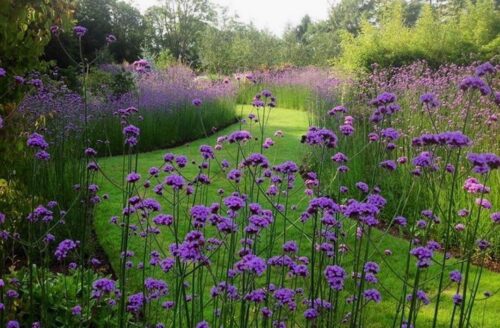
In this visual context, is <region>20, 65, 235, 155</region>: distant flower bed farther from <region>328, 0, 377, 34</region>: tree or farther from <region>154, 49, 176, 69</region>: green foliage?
<region>328, 0, 377, 34</region>: tree

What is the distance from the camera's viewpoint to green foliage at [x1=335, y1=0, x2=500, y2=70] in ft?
56.3

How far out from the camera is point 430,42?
683 inches

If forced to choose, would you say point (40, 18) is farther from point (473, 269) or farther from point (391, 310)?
point (473, 269)

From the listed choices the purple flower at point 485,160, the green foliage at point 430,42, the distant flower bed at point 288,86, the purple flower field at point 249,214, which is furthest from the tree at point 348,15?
the purple flower at point 485,160

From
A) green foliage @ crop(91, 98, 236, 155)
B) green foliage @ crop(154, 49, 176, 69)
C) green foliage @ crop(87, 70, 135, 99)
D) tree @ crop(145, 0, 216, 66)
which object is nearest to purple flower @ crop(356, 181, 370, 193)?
green foliage @ crop(91, 98, 236, 155)

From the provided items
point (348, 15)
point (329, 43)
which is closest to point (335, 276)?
point (329, 43)

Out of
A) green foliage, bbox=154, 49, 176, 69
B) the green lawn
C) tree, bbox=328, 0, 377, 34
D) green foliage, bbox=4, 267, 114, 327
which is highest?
tree, bbox=328, 0, 377, 34

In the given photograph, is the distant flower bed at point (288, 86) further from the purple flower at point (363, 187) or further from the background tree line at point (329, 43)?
the purple flower at point (363, 187)

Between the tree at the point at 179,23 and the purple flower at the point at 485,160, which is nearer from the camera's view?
the purple flower at the point at 485,160

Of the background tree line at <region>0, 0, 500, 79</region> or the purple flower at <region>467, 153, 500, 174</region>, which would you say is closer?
the purple flower at <region>467, 153, 500, 174</region>

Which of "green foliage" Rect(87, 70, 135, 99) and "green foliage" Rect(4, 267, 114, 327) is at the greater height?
"green foliage" Rect(87, 70, 135, 99)

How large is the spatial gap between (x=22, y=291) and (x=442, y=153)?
5167 mm

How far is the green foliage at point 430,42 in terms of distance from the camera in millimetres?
17156

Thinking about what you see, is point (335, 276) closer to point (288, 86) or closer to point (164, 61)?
point (288, 86)
